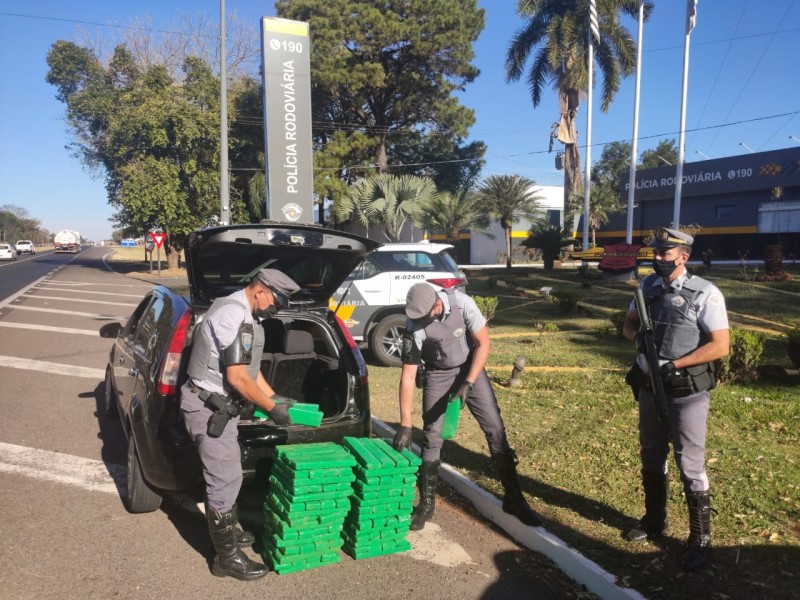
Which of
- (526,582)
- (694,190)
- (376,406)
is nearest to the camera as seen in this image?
(526,582)

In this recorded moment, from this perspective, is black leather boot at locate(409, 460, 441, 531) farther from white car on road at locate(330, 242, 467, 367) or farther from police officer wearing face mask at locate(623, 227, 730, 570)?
white car on road at locate(330, 242, 467, 367)

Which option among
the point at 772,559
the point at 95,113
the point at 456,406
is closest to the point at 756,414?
the point at 772,559

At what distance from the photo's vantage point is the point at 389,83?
3525 centimetres

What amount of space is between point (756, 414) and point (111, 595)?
572 cm

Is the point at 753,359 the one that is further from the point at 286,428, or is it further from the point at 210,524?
the point at 210,524

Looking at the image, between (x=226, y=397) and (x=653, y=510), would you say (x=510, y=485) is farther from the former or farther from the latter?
(x=226, y=397)

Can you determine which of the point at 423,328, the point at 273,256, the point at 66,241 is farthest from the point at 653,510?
the point at 66,241

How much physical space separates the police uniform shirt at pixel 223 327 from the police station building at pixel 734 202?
33169mm

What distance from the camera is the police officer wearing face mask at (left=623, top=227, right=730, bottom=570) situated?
134 inches

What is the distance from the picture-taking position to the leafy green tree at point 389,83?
Result: 32.9 meters

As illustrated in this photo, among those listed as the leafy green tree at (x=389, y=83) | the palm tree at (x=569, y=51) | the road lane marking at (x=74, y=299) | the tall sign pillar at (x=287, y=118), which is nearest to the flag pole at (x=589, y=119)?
the palm tree at (x=569, y=51)

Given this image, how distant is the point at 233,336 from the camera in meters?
3.29

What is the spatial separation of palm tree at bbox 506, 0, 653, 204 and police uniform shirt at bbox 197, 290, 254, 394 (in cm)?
3309

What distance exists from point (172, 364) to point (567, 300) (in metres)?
11.0
